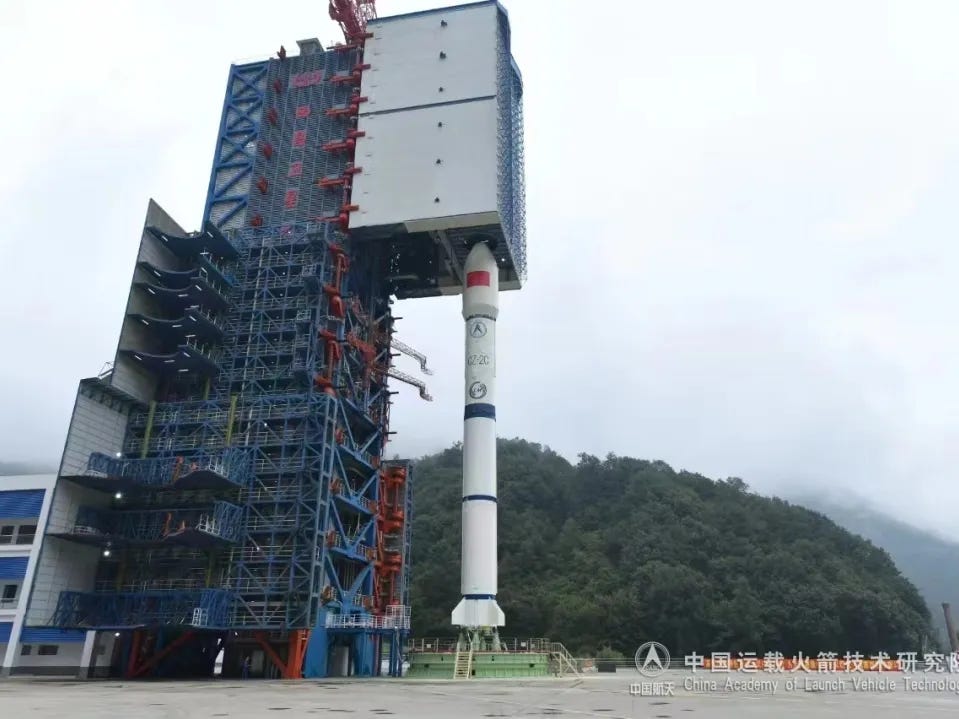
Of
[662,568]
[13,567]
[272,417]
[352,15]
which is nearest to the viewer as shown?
[13,567]

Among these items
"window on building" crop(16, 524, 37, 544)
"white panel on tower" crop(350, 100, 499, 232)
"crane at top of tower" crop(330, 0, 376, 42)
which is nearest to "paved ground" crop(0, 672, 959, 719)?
"window on building" crop(16, 524, 37, 544)

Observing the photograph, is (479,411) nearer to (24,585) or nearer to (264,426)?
(264,426)

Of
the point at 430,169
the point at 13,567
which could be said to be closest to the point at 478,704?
the point at 13,567

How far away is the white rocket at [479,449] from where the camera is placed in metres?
46.4

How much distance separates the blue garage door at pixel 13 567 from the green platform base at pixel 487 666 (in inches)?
900

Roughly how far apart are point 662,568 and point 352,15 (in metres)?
63.1

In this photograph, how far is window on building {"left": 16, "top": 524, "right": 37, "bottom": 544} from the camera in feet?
152

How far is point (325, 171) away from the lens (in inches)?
2281

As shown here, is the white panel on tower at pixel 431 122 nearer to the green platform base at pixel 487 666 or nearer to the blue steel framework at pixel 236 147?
the blue steel framework at pixel 236 147

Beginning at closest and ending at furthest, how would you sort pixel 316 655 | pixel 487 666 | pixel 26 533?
pixel 487 666 < pixel 316 655 < pixel 26 533

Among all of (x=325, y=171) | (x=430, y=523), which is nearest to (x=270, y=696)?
(x=325, y=171)

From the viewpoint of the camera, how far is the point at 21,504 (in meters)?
46.2

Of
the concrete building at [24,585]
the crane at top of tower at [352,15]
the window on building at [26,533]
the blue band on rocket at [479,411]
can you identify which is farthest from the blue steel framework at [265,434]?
the blue band on rocket at [479,411]

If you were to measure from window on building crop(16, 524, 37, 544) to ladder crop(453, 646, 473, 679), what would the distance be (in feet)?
84.4
